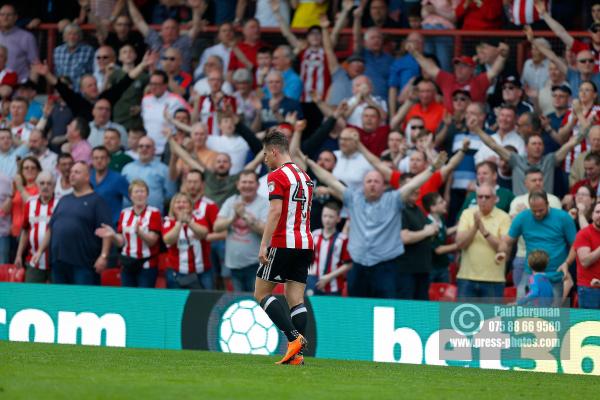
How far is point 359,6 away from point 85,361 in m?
9.38

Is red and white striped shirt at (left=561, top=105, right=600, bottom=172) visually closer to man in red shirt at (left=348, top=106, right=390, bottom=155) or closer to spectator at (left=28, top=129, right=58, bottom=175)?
man in red shirt at (left=348, top=106, right=390, bottom=155)

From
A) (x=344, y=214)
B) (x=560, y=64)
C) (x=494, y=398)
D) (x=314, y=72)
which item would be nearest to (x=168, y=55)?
(x=314, y=72)

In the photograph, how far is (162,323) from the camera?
47.9ft

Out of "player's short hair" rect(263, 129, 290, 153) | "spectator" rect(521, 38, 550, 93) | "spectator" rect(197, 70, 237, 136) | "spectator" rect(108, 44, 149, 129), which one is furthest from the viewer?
"spectator" rect(108, 44, 149, 129)

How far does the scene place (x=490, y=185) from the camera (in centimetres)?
1457

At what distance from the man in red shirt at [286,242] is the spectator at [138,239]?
17.1ft

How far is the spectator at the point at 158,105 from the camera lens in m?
17.9

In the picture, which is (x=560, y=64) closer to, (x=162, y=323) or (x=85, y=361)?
(x=162, y=323)

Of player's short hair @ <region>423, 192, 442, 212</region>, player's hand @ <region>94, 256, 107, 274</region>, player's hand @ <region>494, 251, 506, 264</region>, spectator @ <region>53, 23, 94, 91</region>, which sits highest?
spectator @ <region>53, 23, 94, 91</region>

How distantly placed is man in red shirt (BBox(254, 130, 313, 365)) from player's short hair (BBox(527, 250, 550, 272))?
341 centimetres

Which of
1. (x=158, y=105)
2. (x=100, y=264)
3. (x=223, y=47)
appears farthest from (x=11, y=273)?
(x=223, y=47)

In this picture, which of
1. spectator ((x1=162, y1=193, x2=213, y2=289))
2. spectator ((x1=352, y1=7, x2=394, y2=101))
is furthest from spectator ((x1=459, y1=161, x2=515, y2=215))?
spectator ((x1=162, y1=193, x2=213, y2=289))

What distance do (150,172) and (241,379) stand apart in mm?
7975

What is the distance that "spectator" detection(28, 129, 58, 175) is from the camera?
17688 mm
